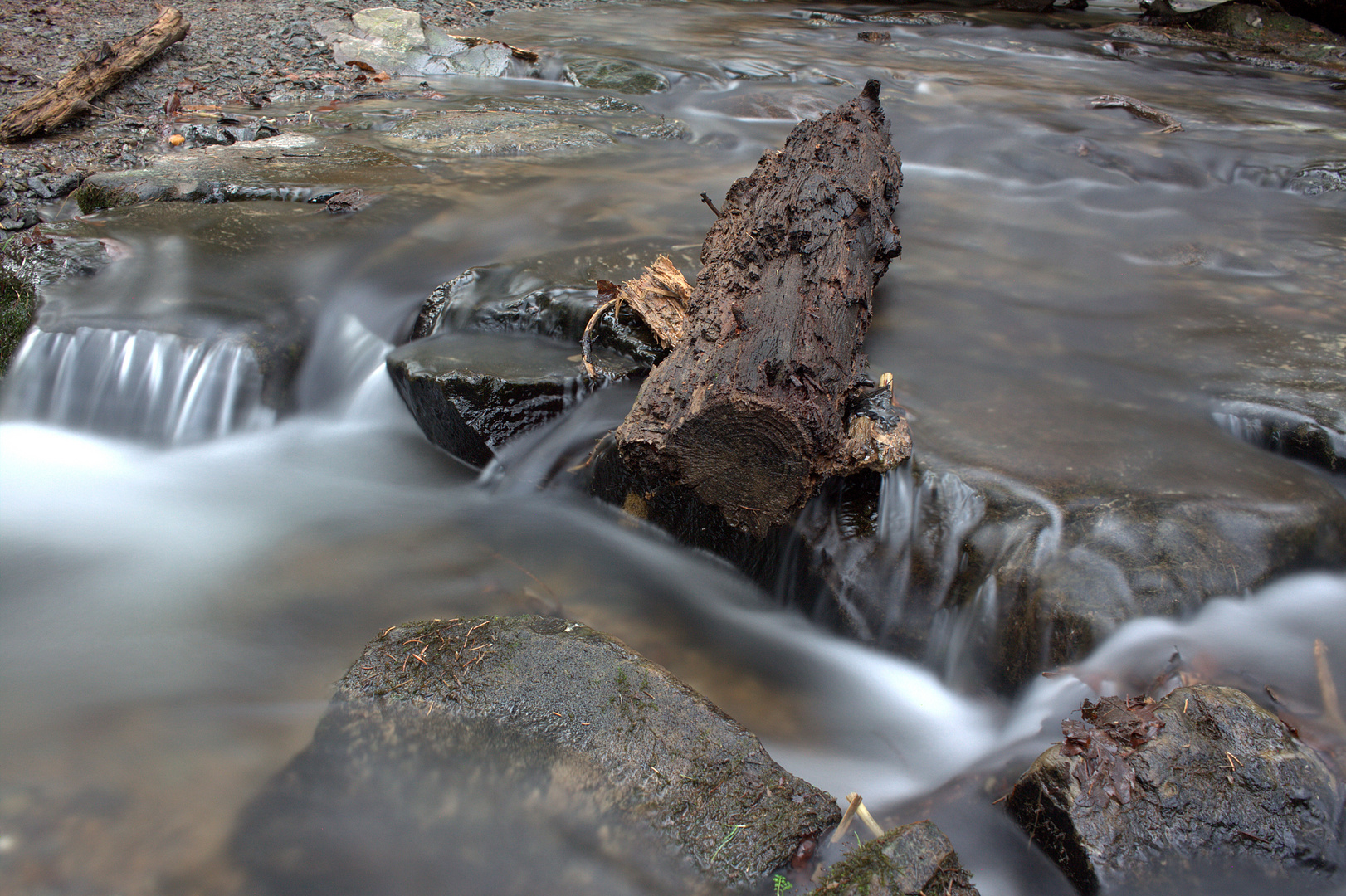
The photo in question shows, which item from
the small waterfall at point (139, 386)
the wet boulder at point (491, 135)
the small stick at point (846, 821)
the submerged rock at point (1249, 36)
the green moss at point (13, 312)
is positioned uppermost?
the submerged rock at point (1249, 36)

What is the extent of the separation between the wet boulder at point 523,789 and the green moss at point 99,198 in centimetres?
484

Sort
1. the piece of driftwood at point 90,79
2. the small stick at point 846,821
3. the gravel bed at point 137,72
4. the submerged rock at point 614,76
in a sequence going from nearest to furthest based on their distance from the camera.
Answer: the small stick at point 846,821
the gravel bed at point 137,72
the piece of driftwood at point 90,79
the submerged rock at point 614,76

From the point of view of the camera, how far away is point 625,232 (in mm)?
5633

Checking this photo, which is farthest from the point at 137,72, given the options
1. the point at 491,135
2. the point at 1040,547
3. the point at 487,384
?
the point at 1040,547

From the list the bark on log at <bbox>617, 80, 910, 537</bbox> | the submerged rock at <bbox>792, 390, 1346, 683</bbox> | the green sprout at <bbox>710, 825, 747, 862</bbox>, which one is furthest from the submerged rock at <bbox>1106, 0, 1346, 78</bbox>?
the green sprout at <bbox>710, 825, 747, 862</bbox>

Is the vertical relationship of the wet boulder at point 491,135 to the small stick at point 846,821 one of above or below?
above

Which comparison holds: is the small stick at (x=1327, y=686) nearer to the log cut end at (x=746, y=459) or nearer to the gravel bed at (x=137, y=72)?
the log cut end at (x=746, y=459)

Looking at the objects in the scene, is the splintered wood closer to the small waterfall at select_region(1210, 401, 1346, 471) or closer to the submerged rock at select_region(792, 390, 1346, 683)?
the submerged rock at select_region(792, 390, 1346, 683)

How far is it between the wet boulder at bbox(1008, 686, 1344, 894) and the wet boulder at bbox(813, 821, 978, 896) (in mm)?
442

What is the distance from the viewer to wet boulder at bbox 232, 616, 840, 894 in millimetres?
2232

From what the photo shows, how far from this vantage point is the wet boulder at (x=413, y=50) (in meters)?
9.84

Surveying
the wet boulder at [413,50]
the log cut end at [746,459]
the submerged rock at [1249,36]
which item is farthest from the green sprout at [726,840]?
the submerged rock at [1249,36]

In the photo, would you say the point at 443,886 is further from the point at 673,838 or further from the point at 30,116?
the point at 30,116

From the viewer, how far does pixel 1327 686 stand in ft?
9.01
